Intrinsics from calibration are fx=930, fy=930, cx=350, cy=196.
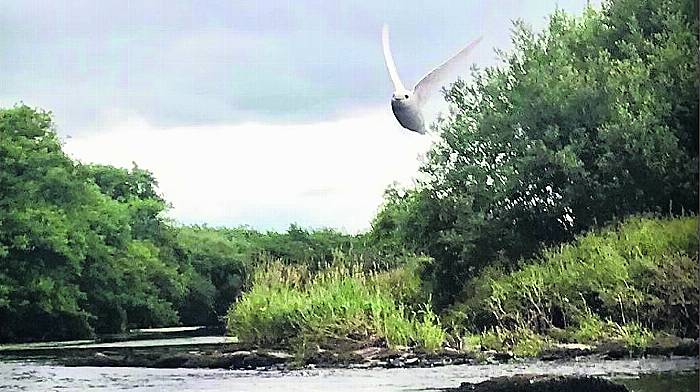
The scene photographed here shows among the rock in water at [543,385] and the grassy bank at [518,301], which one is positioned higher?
the grassy bank at [518,301]

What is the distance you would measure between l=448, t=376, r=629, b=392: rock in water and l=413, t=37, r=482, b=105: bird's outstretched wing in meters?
0.72

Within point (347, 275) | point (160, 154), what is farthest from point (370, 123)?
point (160, 154)

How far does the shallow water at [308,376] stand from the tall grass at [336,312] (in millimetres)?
88

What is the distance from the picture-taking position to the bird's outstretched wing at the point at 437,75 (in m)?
2.37

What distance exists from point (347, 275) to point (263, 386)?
34 centimetres

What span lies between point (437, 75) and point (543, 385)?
811 mm

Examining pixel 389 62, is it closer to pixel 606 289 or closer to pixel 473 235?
pixel 473 235

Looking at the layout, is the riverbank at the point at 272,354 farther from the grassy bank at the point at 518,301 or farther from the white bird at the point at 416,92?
the white bird at the point at 416,92

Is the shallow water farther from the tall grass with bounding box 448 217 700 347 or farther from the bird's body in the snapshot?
Result: the bird's body

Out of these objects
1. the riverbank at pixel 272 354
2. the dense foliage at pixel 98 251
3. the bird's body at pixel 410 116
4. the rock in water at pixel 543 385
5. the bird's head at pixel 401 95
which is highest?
the bird's head at pixel 401 95

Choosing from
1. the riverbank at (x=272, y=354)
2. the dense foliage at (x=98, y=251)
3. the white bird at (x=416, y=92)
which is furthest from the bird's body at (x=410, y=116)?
the riverbank at (x=272, y=354)

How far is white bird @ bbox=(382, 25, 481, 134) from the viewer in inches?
93.4

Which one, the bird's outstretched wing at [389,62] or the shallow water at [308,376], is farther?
the bird's outstretched wing at [389,62]

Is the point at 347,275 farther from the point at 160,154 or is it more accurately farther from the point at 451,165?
the point at 160,154
